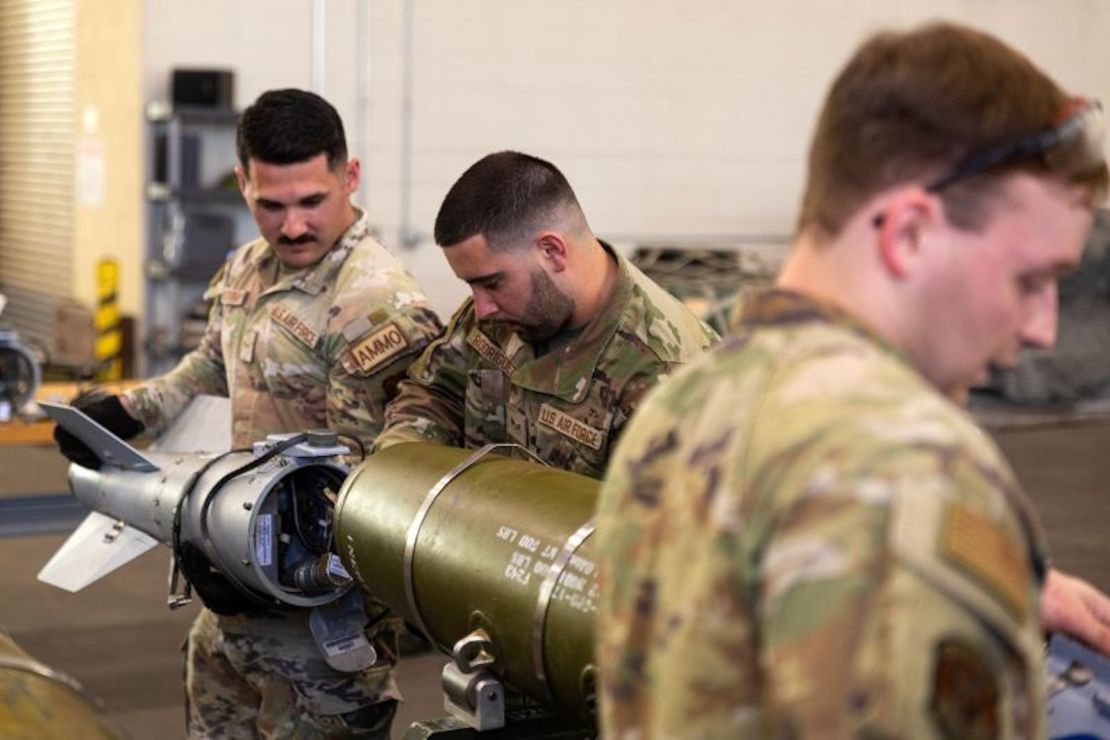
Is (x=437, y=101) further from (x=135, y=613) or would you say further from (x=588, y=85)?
(x=135, y=613)

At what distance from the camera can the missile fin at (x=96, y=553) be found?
3246 mm

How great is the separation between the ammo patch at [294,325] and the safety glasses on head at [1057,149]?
2.21 m

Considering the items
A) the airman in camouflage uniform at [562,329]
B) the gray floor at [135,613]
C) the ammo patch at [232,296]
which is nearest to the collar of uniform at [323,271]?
the ammo patch at [232,296]

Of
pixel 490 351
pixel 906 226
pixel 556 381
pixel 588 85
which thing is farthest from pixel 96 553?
pixel 588 85

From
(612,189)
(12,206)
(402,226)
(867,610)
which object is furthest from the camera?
(12,206)

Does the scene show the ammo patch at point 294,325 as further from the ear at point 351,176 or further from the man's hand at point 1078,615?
the man's hand at point 1078,615

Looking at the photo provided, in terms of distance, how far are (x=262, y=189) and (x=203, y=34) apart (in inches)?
241

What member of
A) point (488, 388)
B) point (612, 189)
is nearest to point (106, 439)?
point (488, 388)

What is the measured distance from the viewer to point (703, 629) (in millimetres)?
1068

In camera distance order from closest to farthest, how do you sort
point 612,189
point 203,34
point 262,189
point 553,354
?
point 553,354
point 262,189
point 203,34
point 612,189

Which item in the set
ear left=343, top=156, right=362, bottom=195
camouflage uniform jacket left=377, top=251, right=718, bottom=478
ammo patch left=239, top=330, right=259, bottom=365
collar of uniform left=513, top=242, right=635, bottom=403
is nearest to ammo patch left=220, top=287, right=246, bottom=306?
ammo patch left=239, top=330, right=259, bottom=365

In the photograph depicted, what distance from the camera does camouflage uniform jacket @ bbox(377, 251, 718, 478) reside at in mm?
2609

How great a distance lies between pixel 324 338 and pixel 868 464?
2.30 m

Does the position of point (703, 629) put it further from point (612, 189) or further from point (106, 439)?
point (612, 189)
